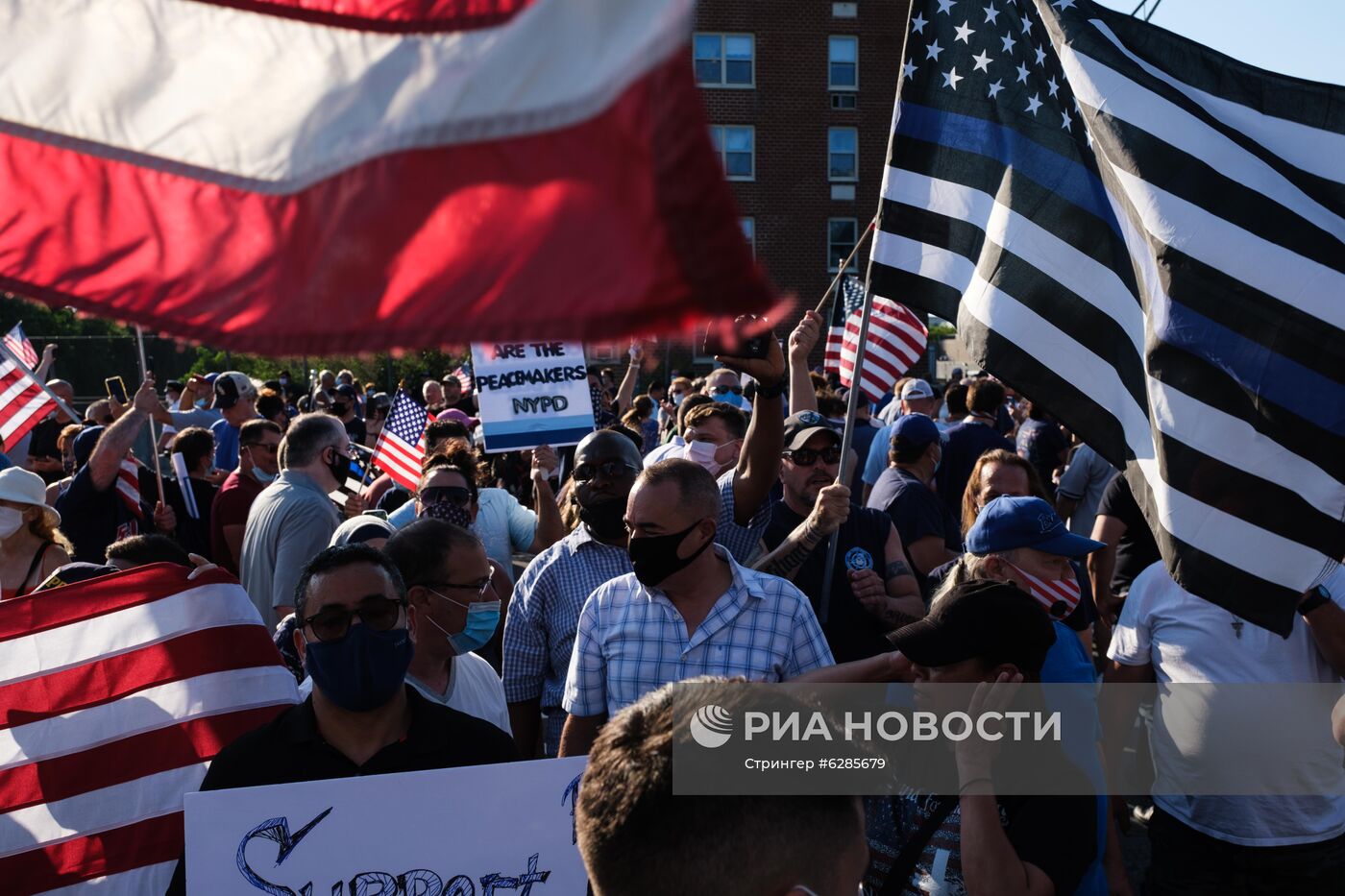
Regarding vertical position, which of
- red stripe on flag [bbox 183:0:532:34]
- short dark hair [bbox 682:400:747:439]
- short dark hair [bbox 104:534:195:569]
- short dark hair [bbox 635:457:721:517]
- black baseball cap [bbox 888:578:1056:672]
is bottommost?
short dark hair [bbox 682:400:747:439]

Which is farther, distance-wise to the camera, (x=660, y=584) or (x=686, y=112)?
(x=660, y=584)

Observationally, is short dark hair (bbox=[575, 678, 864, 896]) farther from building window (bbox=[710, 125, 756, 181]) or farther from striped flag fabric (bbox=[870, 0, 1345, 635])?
building window (bbox=[710, 125, 756, 181])

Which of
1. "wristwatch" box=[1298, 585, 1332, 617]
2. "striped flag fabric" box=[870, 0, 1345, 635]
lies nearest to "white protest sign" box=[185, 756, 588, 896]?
"striped flag fabric" box=[870, 0, 1345, 635]

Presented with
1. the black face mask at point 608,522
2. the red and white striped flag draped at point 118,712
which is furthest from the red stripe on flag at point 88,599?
the black face mask at point 608,522

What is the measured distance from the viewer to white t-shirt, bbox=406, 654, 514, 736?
150 inches

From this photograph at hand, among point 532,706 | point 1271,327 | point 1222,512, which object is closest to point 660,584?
point 532,706

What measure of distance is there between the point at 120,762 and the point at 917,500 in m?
3.88

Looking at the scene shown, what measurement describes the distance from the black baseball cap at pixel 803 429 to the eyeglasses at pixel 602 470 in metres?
1.02

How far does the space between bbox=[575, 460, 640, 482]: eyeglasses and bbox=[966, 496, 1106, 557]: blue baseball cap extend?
57.1 inches

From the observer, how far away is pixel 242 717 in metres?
3.71

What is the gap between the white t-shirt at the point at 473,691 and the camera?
3.79m

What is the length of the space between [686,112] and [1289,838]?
3885 mm

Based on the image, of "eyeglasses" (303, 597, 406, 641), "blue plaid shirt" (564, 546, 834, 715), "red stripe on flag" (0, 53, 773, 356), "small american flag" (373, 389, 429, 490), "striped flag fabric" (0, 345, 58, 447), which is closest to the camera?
"red stripe on flag" (0, 53, 773, 356)

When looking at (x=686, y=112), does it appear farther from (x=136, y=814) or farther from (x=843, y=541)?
(x=843, y=541)
